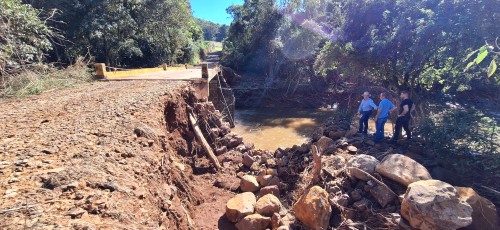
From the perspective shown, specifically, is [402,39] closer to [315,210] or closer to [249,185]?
[249,185]

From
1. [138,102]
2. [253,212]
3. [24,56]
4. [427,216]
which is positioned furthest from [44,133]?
[427,216]

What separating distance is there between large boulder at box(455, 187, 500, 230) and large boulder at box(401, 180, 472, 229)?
0.28m

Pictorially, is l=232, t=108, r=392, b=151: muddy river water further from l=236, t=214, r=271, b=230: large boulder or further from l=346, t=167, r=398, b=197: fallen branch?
l=236, t=214, r=271, b=230: large boulder

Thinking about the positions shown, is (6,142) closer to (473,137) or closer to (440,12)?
(473,137)

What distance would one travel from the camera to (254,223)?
4527mm

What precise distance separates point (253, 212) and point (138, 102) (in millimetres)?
3189

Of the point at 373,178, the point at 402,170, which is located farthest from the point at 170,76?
the point at 402,170

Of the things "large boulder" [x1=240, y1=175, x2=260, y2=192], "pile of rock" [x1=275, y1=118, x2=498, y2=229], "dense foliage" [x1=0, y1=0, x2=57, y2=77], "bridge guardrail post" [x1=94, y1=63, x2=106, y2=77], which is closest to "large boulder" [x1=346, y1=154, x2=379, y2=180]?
"pile of rock" [x1=275, y1=118, x2=498, y2=229]

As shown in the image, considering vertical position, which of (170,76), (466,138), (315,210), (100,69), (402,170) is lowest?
(315,210)

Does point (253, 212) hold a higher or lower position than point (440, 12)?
lower

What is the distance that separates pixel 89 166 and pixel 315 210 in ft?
→ 10.7

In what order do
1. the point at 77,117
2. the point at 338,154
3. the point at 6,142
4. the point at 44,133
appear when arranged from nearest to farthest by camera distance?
the point at 6,142, the point at 44,133, the point at 77,117, the point at 338,154

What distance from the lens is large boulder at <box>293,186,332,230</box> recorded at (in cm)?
429

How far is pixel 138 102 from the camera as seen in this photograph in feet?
18.2
